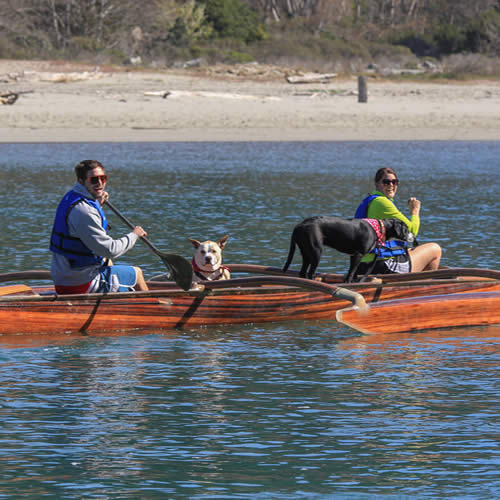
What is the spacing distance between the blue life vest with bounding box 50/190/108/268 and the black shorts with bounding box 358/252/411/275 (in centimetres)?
300

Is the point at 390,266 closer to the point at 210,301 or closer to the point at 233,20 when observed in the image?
the point at 210,301

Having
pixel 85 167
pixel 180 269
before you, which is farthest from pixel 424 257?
pixel 85 167

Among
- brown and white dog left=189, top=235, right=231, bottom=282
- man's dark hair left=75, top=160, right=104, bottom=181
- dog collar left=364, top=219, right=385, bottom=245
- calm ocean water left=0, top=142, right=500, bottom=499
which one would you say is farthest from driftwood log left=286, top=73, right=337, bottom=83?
A: man's dark hair left=75, top=160, right=104, bottom=181

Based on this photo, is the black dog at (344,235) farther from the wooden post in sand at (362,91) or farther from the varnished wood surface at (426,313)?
the wooden post in sand at (362,91)

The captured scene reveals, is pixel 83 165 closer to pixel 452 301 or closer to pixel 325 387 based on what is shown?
pixel 325 387

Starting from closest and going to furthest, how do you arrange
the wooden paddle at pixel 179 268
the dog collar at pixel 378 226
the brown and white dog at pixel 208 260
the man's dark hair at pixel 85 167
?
the man's dark hair at pixel 85 167, the wooden paddle at pixel 179 268, the brown and white dog at pixel 208 260, the dog collar at pixel 378 226

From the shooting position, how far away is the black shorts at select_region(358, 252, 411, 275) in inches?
457

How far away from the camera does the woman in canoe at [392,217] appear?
11023mm

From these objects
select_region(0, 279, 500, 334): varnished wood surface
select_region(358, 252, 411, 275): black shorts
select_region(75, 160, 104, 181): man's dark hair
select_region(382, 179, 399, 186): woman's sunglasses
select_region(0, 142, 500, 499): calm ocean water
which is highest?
select_region(75, 160, 104, 181): man's dark hair

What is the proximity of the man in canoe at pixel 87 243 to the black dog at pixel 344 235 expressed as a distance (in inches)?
70.9

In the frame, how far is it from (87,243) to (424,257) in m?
4.10

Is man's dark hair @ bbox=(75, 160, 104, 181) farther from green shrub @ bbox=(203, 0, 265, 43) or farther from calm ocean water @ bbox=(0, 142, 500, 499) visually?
green shrub @ bbox=(203, 0, 265, 43)

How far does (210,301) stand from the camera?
10.7 metres

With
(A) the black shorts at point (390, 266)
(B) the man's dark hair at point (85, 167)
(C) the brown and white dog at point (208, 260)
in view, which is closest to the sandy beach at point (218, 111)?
(A) the black shorts at point (390, 266)
